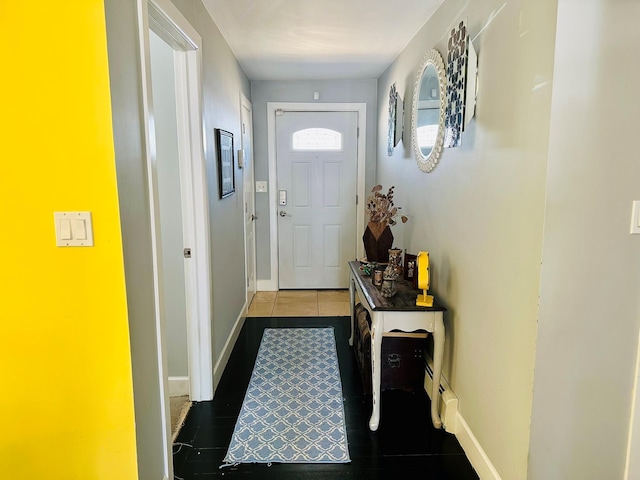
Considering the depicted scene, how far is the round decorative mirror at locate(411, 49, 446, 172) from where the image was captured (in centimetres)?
242

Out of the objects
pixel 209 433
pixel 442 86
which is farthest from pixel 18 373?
pixel 442 86

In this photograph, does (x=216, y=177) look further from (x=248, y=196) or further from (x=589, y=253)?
(x=589, y=253)

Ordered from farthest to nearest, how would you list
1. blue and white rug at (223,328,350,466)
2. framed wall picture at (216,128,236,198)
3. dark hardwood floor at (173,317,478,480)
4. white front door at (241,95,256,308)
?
white front door at (241,95,256,308) → framed wall picture at (216,128,236,198) → blue and white rug at (223,328,350,466) → dark hardwood floor at (173,317,478,480)

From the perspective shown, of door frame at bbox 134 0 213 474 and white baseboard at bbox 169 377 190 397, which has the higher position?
door frame at bbox 134 0 213 474

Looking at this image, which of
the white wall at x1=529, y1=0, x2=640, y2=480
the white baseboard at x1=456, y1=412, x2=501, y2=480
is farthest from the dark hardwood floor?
the white wall at x1=529, y1=0, x2=640, y2=480

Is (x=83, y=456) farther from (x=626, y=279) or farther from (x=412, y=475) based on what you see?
(x=626, y=279)

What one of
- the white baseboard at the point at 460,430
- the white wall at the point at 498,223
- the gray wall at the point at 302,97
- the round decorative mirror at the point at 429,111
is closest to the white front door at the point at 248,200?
the gray wall at the point at 302,97

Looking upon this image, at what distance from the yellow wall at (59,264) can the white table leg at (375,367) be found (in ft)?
3.82

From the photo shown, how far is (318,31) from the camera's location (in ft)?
9.71

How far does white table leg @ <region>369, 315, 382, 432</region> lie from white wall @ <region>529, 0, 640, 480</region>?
0.83m

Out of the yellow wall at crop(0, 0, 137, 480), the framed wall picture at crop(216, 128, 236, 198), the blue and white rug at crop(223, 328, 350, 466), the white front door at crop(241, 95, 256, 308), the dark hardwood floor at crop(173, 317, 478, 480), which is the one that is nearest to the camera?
the yellow wall at crop(0, 0, 137, 480)

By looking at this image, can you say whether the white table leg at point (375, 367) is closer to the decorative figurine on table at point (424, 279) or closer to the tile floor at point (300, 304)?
the decorative figurine on table at point (424, 279)

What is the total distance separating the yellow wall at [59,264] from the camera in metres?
1.32

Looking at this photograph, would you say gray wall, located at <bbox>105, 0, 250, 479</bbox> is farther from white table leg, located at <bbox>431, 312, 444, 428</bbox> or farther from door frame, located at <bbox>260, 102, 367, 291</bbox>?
door frame, located at <bbox>260, 102, 367, 291</bbox>
